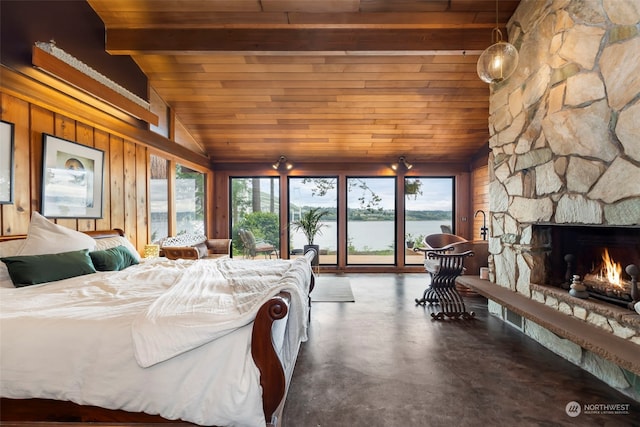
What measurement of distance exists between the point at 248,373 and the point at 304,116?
4.37 meters

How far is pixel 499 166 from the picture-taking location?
3.62 meters

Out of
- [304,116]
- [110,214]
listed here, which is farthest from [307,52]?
[110,214]

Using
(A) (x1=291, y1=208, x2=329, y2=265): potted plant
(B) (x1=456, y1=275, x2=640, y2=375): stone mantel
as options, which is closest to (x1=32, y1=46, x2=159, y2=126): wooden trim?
(A) (x1=291, y1=208, x2=329, y2=265): potted plant

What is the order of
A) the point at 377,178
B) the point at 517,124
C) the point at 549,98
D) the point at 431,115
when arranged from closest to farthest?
the point at 549,98
the point at 517,124
the point at 431,115
the point at 377,178

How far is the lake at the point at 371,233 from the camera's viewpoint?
676 cm

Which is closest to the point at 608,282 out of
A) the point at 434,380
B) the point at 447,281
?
the point at 434,380

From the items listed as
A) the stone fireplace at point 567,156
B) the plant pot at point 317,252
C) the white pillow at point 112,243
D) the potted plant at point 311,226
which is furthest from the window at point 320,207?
the white pillow at point 112,243

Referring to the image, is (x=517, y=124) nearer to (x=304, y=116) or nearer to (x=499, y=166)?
(x=499, y=166)

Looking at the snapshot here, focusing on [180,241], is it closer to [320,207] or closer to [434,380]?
[320,207]

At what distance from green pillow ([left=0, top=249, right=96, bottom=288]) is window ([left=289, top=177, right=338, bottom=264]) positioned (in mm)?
4357

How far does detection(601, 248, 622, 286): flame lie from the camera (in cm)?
248

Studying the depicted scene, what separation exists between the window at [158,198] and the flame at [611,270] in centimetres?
511

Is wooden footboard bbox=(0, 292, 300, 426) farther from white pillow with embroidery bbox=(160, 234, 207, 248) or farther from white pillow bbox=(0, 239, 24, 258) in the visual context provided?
white pillow with embroidery bbox=(160, 234, 207, 248)

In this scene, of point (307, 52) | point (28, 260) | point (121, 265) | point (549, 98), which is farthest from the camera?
point (307, 52)
